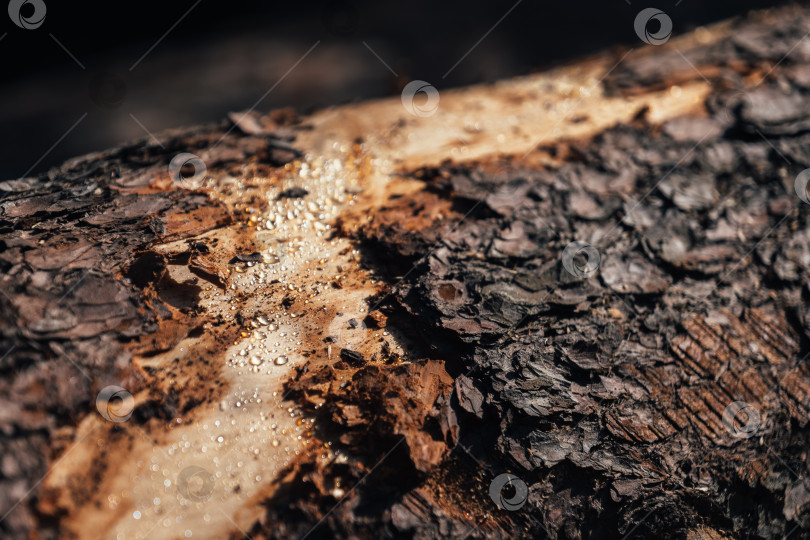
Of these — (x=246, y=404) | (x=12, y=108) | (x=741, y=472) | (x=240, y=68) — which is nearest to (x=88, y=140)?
(x=12, y=108)

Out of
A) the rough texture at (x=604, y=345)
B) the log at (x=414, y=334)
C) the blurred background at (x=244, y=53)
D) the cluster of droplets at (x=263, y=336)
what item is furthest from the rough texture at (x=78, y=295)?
the blurred background at (x=244, y=53)

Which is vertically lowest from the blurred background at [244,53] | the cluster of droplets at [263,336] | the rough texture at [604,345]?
the rough texture at [604,345]

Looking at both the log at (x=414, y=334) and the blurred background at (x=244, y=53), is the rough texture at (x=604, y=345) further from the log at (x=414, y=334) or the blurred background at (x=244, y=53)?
the blurred background at (x=244, y=53)

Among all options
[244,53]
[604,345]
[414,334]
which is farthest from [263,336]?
[244,53]

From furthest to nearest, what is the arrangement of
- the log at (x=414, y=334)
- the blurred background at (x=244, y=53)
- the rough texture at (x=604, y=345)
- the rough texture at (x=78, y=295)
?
the blurred background at (x=244, y=53) → the rough texture at (x=604, y=345) → the log at (x=414, y=334) → the rough texture at (x=78, y=295)

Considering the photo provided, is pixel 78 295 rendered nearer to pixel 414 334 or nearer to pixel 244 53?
pixel 414 334

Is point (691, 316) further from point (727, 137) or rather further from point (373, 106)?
point (373, 106)

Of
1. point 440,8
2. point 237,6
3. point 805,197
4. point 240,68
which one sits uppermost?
point 237,6

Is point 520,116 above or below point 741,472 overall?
above
